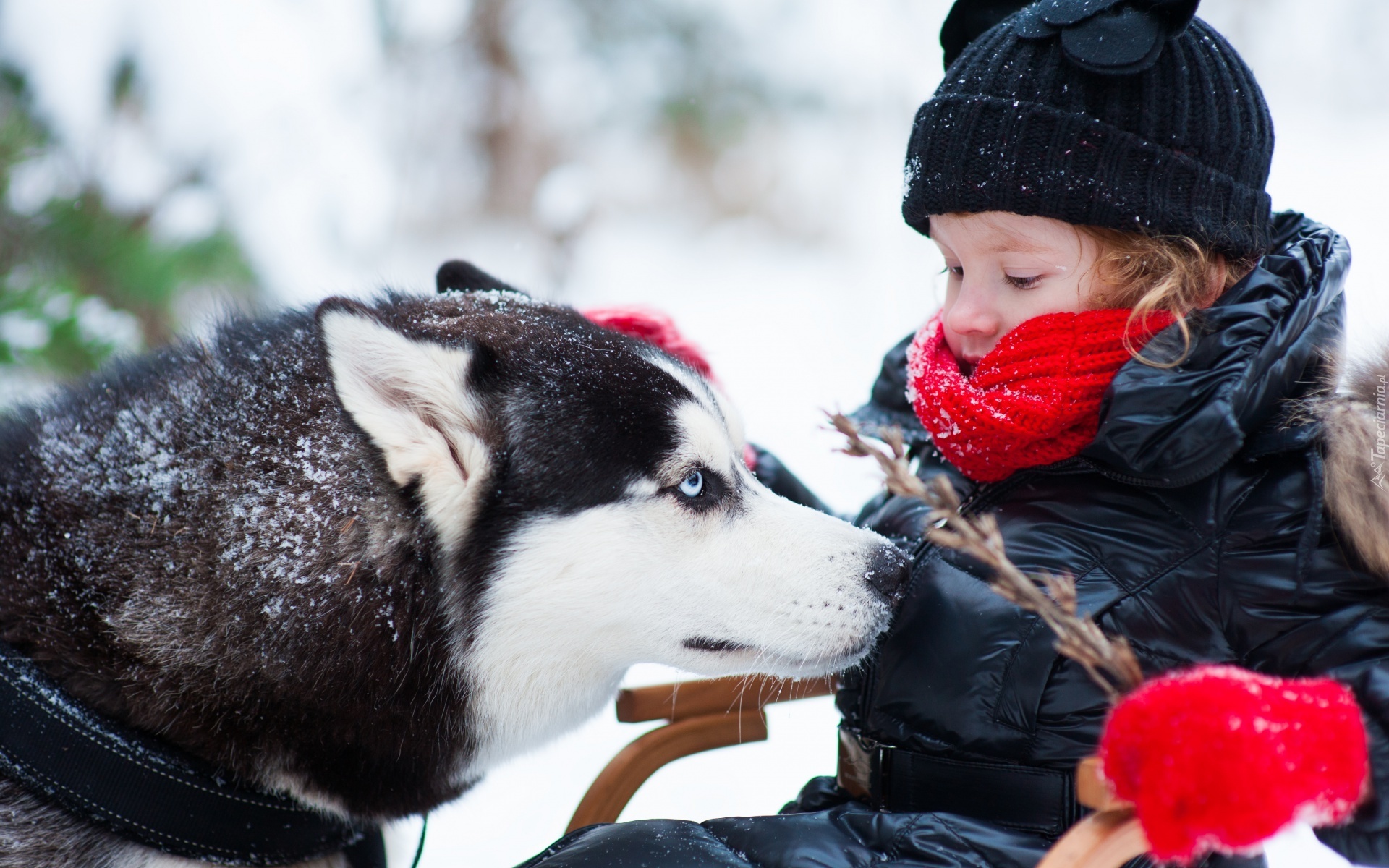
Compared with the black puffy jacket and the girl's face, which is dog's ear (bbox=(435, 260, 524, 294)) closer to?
the girl's face

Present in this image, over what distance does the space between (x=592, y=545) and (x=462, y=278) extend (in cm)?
87

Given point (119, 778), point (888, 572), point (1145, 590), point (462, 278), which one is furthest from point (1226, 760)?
point (462, 278)

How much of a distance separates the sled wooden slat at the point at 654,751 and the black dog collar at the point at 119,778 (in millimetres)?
588

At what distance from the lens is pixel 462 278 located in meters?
2.08

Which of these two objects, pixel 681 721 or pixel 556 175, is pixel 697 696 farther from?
pixel 556 175

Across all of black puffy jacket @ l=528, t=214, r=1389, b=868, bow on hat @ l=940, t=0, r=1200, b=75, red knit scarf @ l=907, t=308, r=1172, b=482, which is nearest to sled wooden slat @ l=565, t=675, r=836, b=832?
black puffy jacket @ l=528, t=214, r=1389, b=868

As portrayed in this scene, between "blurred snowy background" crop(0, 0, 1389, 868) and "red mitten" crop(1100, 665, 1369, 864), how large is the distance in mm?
857

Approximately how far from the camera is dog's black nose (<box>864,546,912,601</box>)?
1.51m

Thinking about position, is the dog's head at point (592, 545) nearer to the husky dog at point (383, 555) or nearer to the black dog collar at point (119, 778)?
the husky dog at point (383, 555)

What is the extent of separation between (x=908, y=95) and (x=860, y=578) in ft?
21.0

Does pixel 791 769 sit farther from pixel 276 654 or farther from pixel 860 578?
pixel 276 654

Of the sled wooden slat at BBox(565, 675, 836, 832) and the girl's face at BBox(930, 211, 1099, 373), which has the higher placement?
the girl's face at BBox(930, 211, 1099, 373)

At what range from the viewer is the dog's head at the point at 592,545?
147 cm

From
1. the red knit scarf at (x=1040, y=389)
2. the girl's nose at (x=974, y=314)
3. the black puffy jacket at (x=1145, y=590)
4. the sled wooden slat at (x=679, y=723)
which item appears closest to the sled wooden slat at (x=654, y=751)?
the sled wooden slat at (x=679, y=723)
